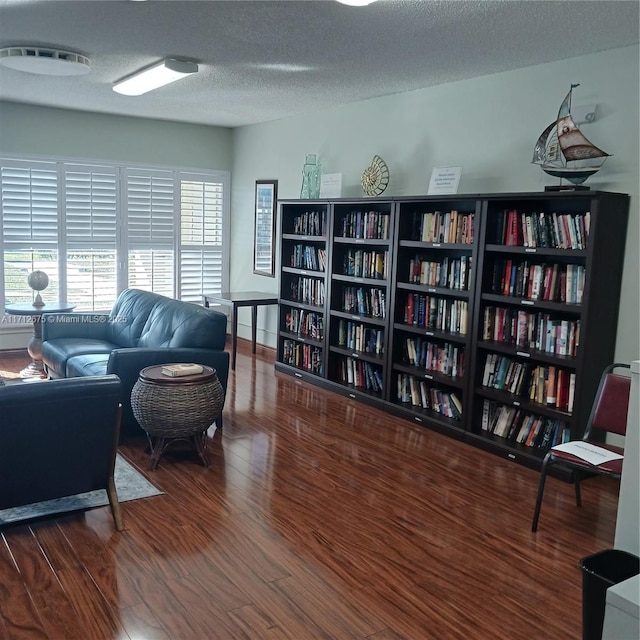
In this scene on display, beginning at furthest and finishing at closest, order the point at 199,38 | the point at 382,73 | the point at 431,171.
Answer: the point at 431,171 → the point at 382,73 → the point at 199,38

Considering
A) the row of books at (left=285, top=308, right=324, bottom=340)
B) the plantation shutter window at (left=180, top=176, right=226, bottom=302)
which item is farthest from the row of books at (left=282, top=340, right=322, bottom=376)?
the plantation shutter window at (left=180, top=176, right=226, bottom=302)

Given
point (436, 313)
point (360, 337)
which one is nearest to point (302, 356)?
point (360, 337)

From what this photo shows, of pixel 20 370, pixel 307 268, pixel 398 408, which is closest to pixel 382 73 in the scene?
pixel 307 268

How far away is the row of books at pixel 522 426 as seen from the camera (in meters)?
4.11

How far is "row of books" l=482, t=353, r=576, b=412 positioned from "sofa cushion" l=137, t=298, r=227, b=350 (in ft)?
6.11

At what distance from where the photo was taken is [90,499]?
3.41m

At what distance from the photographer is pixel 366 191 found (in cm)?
562

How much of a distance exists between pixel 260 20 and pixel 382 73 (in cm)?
140

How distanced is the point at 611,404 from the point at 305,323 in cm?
330

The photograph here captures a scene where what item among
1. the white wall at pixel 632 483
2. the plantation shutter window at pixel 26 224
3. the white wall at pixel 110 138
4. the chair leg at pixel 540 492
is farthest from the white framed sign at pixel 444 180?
the plantation shutter window at pixel 26 224

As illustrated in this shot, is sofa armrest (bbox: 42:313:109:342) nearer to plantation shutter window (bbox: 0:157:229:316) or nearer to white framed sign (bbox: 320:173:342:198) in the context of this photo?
plantation shutter window (bbox: 0:157:229:316)

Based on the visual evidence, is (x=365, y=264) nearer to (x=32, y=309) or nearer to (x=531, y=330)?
(x=531, y=330)

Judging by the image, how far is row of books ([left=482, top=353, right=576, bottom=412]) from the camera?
4.07m

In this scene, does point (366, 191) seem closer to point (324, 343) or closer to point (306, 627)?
point (324, 343)
